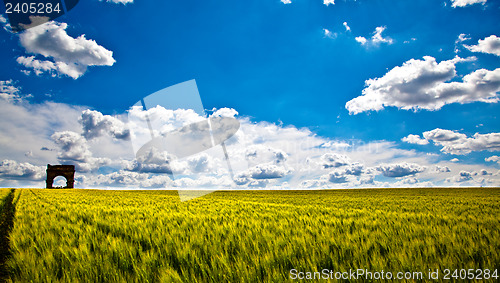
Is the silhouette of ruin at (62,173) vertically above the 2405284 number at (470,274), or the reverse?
the silhouette of ruin at (62,173)

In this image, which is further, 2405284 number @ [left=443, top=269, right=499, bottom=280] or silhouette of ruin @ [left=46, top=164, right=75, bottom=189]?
silhouette of ruin @ [left=46, top=164, right=75, bottom=189]

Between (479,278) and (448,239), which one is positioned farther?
(448,239)

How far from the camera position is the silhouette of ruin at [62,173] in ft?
202

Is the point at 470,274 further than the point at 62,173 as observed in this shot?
No

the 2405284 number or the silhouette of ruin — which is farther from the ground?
the silhouette of ruin

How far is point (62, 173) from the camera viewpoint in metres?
62.7

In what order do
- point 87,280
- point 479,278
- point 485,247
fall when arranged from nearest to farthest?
point 479,278, point 87,280, point 485,247

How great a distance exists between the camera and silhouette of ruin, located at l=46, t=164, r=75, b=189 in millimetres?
61681

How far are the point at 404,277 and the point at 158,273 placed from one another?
241cm

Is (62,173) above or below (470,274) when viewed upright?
above

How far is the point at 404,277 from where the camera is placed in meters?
2.23

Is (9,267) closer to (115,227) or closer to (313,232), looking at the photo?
(115,227)

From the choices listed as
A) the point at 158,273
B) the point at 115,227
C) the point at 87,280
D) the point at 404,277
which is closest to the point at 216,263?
the point at 158,273

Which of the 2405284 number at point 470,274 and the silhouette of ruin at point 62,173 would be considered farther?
the silhouette of ruin at point 62,173
